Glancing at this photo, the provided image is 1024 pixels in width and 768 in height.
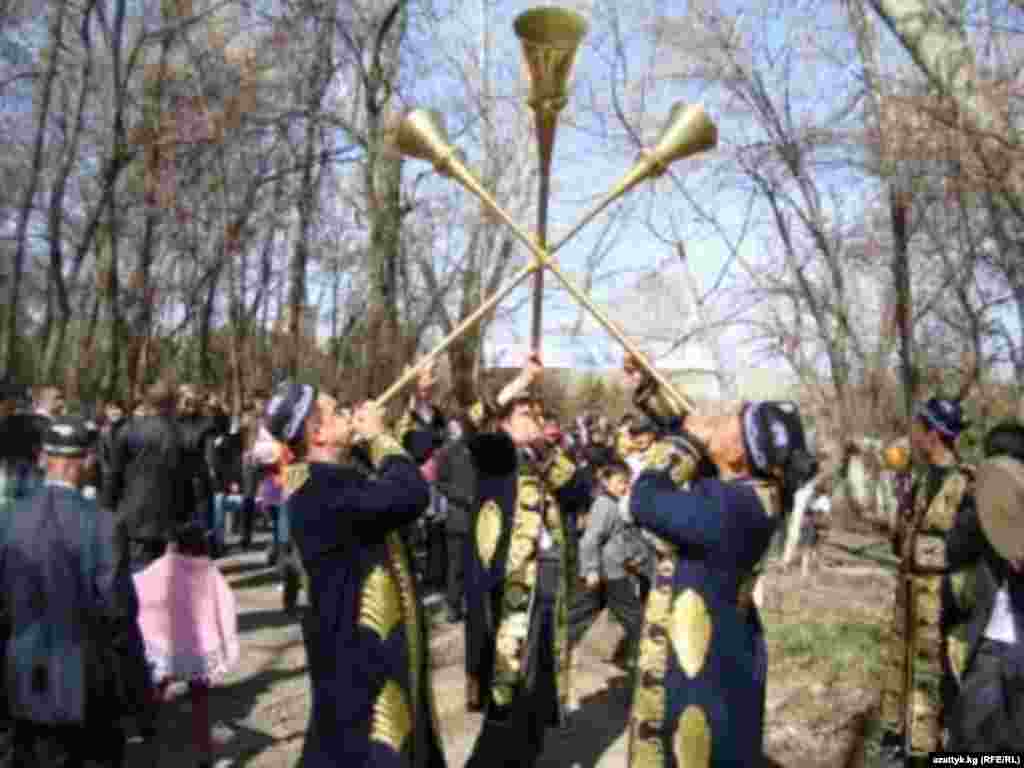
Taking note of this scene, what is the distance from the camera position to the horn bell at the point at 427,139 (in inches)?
229

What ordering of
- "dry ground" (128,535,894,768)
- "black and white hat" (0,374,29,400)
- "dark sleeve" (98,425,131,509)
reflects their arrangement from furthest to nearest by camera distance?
"black and white hat" (0,374,29,400) → "dark sleeve" (98,425,131,509) → "dry ground" (128,535,894,768)

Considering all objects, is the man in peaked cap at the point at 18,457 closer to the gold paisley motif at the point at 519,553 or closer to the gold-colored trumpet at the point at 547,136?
the gold-colored trumpet at the point at 547,136

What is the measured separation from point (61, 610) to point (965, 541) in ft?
12.5

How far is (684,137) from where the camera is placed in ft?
18.3

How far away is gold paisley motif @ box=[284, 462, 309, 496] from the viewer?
417cm

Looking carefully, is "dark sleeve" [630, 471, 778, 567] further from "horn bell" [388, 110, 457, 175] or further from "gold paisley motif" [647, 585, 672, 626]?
"horn bell" [388, 110, 457, 175]

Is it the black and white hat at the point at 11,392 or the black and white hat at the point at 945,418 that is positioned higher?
the black and white hat at the point at 11,392

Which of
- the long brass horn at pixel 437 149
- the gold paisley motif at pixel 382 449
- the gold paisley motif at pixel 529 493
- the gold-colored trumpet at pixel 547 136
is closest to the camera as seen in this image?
the gold paisley motif at pixel 382 449

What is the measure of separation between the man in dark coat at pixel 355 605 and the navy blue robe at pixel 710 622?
877 mm

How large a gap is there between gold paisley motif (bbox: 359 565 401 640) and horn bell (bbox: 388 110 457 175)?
93.1 inches

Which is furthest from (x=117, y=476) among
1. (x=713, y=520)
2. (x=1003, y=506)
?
(x=1003, y=506)

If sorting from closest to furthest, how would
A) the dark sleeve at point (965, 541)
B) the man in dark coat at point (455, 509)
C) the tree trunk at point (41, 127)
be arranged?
1. the dark sleeve at point (965, 541)
2. the man in dark coat at point (455, 509)
3. the tree trunk at point (41, 127)

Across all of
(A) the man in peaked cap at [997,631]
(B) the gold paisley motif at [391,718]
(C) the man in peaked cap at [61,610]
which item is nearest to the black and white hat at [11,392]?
(C) the man in peaked cap at [61,610]

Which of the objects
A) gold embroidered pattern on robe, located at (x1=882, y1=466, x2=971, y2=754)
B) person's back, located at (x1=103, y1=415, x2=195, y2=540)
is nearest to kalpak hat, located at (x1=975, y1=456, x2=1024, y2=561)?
gold embroidered pattern on robe, located at (x1=882, y1=466, x2=971, y2=754)
